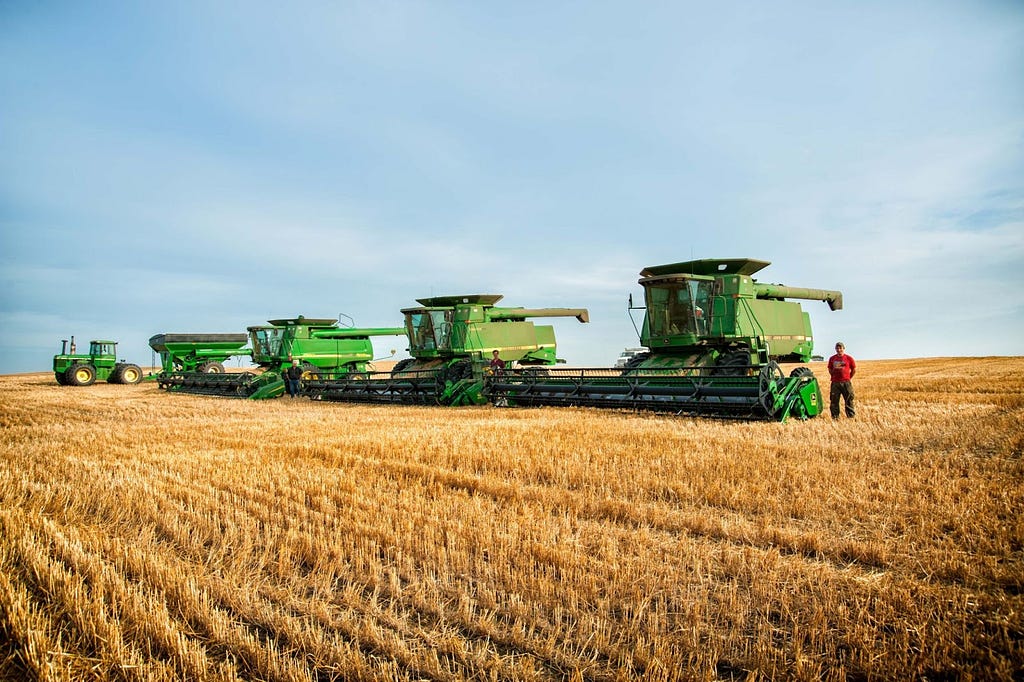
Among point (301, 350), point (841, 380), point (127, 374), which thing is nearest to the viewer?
point (841, 380)

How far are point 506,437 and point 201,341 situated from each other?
22.7 meters

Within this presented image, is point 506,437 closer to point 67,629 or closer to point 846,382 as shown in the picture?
point 67,629

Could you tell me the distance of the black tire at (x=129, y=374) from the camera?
27.0 m

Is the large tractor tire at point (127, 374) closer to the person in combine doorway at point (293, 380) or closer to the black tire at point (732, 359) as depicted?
the person in combine doorway at point (293, 380)

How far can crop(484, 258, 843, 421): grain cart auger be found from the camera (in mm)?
10836

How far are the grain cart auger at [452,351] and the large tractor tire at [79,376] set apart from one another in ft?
50.5

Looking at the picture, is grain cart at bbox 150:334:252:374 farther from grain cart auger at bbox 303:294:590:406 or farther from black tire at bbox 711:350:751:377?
black tire at bbox 711:350:751:377

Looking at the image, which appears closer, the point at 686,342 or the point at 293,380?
the point at 686,342

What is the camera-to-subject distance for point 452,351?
16.5 m

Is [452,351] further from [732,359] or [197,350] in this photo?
[197,350]

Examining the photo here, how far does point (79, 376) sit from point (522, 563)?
29631 mm

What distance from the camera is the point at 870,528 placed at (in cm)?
368

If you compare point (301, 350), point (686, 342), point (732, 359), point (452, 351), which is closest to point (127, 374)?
point (301, 350)

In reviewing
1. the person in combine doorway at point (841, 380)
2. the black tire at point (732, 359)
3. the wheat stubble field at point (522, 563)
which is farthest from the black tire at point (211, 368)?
the person in combine doorway at point (841, 380)
